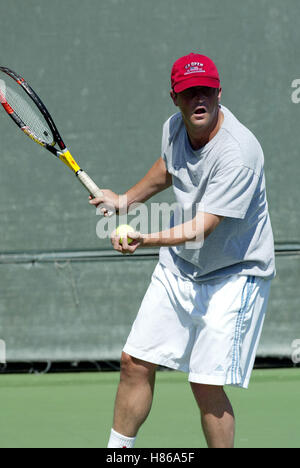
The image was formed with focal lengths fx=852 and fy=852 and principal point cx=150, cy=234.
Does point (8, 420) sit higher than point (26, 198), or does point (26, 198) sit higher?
point (26, 198)

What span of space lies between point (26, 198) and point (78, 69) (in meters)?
0.75

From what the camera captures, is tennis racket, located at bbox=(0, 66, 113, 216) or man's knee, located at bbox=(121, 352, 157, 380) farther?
tennis racket, located at bbox=(0, 66, 113, 216)

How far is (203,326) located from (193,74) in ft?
2.77

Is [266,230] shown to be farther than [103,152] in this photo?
No

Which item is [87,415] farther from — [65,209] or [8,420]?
[65,209]

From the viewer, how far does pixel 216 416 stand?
9.39 feet

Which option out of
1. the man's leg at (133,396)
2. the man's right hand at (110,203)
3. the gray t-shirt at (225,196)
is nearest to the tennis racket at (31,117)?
the man's right hand at (110,203)

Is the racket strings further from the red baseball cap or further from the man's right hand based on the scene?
the red baseball cap

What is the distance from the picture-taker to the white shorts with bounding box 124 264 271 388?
286 centimetres

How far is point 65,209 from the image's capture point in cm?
466

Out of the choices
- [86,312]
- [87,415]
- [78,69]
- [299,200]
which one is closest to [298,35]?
[299,200]

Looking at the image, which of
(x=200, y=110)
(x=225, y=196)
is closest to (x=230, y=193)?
(x=225, y=196)

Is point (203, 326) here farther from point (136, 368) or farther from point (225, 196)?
point (225, 196)

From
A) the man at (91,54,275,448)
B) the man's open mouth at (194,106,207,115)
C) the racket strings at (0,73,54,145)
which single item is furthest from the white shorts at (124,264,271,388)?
the racket strings at (0,73,54,145)
